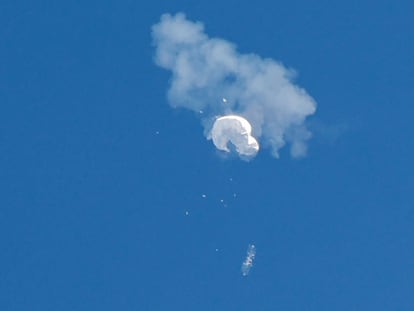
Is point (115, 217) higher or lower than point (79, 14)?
lower

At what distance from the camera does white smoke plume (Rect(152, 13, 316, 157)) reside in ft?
10.5

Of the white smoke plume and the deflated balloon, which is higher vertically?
the white smoke plume

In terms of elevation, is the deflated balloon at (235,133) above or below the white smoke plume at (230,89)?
below

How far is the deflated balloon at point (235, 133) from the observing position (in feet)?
10.5

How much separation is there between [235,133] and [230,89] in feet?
0.64

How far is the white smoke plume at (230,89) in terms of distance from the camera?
320cm

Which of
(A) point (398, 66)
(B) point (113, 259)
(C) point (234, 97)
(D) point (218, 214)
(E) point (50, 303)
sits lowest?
(E) point (50, 303)

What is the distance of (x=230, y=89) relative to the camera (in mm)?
3221

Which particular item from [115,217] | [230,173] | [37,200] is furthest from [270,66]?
[37,200]

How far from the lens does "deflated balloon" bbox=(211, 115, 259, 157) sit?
126 inches

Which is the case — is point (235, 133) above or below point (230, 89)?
below

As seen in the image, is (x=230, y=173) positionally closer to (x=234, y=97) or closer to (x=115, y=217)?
(x=234, y=97)

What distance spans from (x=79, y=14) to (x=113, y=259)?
3.53 ft

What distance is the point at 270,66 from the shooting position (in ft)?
10.5
